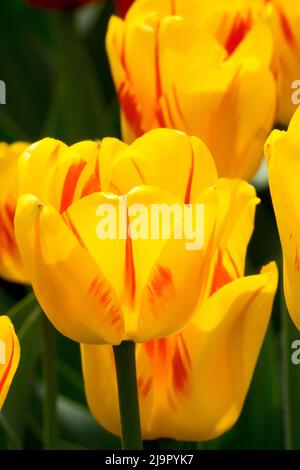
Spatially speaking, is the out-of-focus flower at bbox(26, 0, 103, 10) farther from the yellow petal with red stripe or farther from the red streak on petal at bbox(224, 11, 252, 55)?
the yellow petal with red stripe

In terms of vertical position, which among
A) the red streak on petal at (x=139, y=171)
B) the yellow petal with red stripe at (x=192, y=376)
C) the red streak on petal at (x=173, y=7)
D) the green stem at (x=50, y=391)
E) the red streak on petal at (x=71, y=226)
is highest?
the red streak on petal at (x=173, y=7)

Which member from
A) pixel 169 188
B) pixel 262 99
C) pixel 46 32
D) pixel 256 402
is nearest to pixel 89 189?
pixel 169 188

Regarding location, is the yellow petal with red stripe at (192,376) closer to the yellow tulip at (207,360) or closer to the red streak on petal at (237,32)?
the yellow tulip at (207,360)

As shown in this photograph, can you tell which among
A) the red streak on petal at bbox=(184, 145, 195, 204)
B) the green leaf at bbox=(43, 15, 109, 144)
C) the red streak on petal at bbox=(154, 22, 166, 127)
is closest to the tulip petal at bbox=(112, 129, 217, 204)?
the red streak on petal at bbox=(184, 145, 195, 204)

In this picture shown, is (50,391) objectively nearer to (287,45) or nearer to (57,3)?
(287,45)

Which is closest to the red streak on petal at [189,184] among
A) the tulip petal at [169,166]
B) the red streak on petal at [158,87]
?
the tulip petal at [169,166]

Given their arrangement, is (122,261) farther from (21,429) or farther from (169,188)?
(21,429)

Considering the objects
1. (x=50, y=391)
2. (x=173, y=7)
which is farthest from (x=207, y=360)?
(x=173, y=7)
